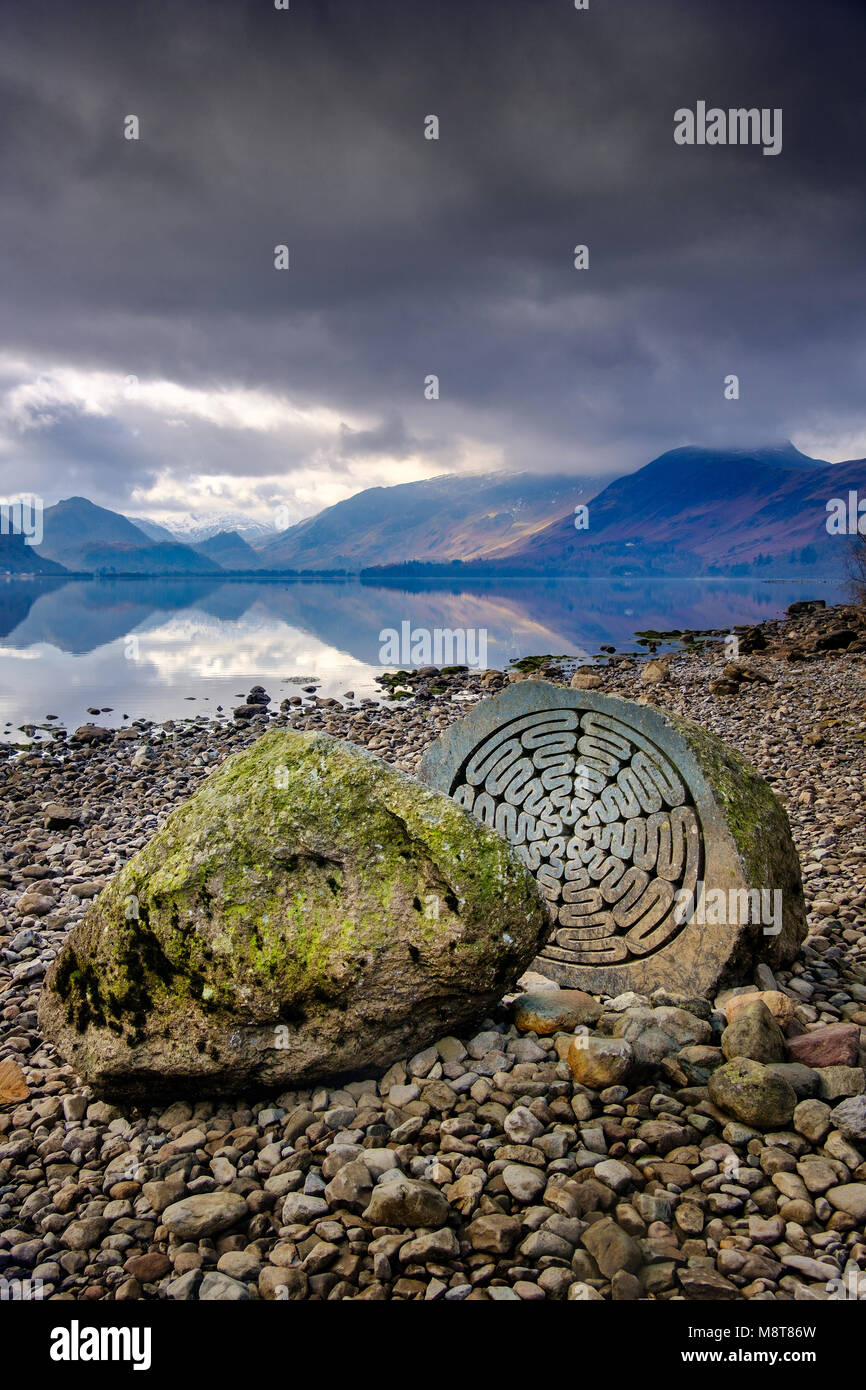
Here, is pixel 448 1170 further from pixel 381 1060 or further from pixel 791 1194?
pixel 791 1194

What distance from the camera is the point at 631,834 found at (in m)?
7.12

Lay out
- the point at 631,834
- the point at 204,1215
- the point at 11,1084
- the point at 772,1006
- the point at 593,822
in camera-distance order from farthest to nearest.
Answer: the point at 593,822
the point at 631,834
the point at 11,1084
the point at 772,1006
the point at 204,1215

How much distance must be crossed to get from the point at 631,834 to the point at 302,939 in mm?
3267

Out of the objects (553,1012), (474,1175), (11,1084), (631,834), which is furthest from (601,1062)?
(11,1084)

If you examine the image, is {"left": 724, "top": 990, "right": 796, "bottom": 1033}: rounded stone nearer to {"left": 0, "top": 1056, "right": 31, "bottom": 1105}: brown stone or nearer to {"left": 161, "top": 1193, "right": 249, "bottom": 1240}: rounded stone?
{"left": 161, "top": 1193, "right": 249, "bottom": 1240}: rounded stone

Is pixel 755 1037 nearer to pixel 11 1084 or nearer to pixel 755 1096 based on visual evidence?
pixel 755 1096

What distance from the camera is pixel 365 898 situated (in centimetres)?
511

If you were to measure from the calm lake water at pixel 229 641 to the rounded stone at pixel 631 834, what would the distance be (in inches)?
824

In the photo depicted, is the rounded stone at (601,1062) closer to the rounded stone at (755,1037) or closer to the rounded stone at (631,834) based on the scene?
the rounded stone at (755,1037)

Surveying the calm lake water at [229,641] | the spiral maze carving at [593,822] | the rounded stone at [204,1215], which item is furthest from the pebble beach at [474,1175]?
the calm lake water at [229,641]

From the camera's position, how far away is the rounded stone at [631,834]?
6566 millimetres

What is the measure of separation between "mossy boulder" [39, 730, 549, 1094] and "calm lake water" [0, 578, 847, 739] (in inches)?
858

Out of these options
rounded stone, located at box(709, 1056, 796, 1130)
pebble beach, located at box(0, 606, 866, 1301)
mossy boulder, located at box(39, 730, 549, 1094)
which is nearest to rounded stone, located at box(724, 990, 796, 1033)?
pebble beach, located at box(0, 606, 866, 1301)
